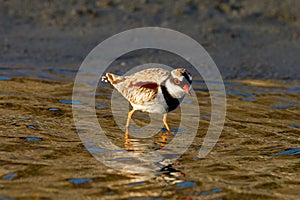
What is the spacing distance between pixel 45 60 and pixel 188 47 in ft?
10.2

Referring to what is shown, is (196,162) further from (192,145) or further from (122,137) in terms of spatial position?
(122,137)

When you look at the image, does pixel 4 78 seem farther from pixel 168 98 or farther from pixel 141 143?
pixel 168 98

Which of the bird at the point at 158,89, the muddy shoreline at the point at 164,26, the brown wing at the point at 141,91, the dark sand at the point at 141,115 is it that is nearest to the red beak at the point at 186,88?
the bird at the point at 158,89

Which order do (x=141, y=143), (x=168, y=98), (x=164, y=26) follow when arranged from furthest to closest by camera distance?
1. (x=164, y=26)
2. (x=141, y=143)
3. (x=168, y=98)

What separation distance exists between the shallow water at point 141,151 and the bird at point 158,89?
1.69 ft

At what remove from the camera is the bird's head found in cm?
807

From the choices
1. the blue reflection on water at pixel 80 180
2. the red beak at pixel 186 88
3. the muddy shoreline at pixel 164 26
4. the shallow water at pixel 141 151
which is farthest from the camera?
the muddy shoreline at pixel 164 26

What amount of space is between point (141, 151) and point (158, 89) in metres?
0.88

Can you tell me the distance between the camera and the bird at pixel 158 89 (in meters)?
8.12

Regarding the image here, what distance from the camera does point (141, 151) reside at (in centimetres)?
813

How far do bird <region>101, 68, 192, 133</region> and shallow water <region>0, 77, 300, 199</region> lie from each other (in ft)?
1.69

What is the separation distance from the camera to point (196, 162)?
25.5ft

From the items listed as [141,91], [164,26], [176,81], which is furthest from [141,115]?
[164,26]

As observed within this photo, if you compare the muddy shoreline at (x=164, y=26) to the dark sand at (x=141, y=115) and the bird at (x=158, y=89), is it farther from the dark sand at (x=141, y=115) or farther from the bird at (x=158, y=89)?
the bird at (x=158, y=89)
